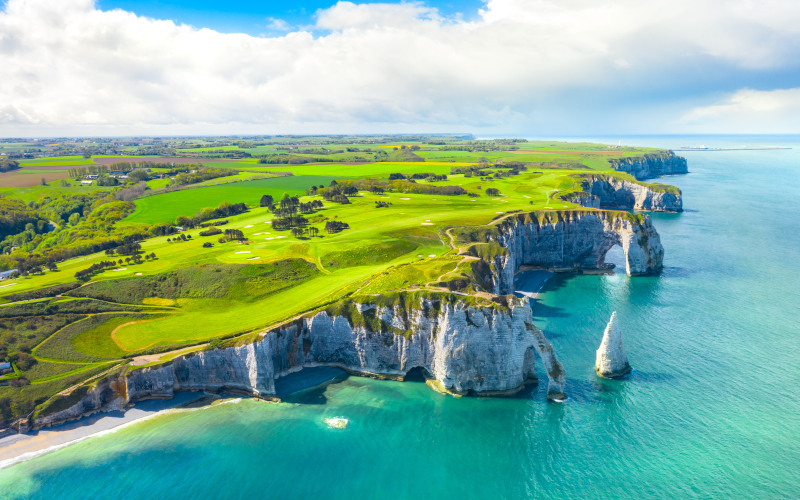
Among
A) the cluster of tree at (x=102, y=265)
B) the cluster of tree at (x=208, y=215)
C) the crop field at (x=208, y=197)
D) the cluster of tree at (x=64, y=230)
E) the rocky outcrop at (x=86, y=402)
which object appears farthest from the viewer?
the crop field at (x=208, y=197)

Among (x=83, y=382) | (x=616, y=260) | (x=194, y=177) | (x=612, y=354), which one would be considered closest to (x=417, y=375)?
(x=612, y=354)

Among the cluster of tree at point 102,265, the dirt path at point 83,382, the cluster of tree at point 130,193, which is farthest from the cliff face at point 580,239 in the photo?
the cluster of tree at point 130,193

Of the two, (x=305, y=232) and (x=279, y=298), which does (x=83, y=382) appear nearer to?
(x=279, y=298)

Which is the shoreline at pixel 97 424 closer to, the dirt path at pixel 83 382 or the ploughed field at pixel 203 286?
the dirt path at pixel 83 382

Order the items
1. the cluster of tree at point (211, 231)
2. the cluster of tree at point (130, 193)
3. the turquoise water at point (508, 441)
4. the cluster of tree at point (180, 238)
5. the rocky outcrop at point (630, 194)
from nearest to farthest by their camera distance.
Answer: the turquoise water at point (508, 441) < the cluster of tree at point (180, 238) < the cluster of tree at point (211, 231) < the cluster of tree at point (130, 193) < the rocky outcrop at point (630, 194)

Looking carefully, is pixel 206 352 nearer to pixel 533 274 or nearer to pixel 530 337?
pixel 530 337

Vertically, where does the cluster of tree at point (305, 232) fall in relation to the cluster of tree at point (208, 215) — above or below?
below
